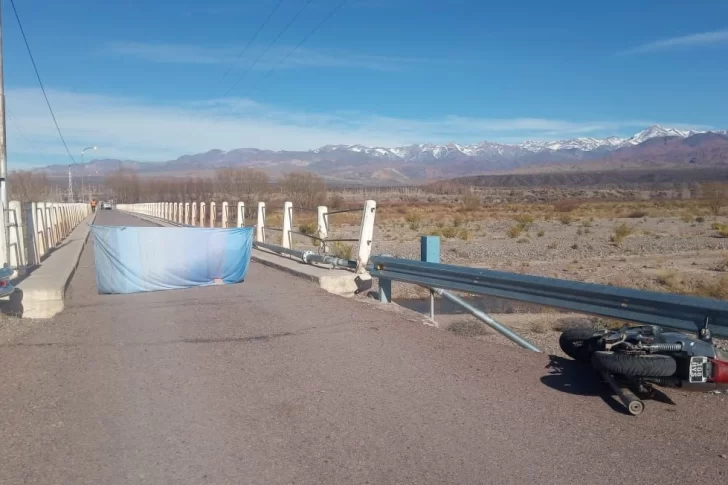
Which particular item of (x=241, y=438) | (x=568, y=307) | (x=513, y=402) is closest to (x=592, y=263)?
(x=568, y=307)

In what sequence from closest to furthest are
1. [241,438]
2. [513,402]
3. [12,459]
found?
1. [12,459]
2. [241,438]
3. [513,402]

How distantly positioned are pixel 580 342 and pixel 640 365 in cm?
124

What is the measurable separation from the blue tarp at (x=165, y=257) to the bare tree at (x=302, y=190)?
5055cm

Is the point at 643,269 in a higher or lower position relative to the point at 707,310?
lower

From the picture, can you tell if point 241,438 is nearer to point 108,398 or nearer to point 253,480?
point 253,480

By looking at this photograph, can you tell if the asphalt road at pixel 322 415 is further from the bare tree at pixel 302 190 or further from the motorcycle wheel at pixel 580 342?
the bare tree at pixel 302 190

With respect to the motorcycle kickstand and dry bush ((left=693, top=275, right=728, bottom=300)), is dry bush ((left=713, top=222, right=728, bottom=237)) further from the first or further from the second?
the motorcycle kickstand

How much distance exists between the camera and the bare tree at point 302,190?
6644cm

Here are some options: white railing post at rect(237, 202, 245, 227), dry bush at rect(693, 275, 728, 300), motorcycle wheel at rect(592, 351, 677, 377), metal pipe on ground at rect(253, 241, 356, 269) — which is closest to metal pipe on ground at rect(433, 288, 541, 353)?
motorcycle wheel at rect(592, 351, 677, 377)

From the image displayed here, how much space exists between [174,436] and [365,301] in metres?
6.91

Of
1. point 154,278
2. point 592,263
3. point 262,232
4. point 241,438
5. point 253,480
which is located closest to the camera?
point 253,480

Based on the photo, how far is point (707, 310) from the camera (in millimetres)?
6895

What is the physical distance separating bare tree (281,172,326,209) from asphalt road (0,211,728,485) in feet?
186

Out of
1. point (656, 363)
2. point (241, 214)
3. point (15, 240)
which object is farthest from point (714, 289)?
point (15, 240)
